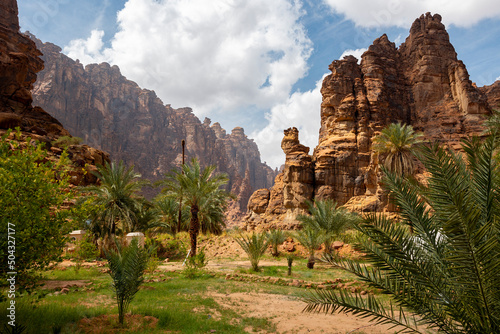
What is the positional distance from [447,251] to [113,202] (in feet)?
66.4

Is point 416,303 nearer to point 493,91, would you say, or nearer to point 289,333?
point 289,333

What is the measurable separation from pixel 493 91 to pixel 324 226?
194ft

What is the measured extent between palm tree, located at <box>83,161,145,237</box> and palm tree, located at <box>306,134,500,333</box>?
18163mm

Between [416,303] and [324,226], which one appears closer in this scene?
[416,303]

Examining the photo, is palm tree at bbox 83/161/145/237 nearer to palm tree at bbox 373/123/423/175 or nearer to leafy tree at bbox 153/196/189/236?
leafy tree at bbox 153/196/189/236

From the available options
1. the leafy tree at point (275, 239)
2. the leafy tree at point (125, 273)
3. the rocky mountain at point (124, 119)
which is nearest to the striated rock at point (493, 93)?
the leafy tree at point (275, 239)

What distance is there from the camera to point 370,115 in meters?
47.2

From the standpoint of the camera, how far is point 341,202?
42625mm

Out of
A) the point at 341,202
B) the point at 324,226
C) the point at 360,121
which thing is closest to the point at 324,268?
the point at 324,226

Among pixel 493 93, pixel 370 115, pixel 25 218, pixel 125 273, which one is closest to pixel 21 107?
pixel 25 218

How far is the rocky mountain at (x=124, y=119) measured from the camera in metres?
106

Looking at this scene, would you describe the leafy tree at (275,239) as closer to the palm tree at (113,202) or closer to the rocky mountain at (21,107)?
the palm tree at (113,202)

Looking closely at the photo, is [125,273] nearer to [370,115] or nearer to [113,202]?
[113,202]

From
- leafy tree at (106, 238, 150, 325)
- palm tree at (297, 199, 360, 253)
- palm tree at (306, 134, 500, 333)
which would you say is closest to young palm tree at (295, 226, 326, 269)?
palm tree at (297, 199, 360, 253)
